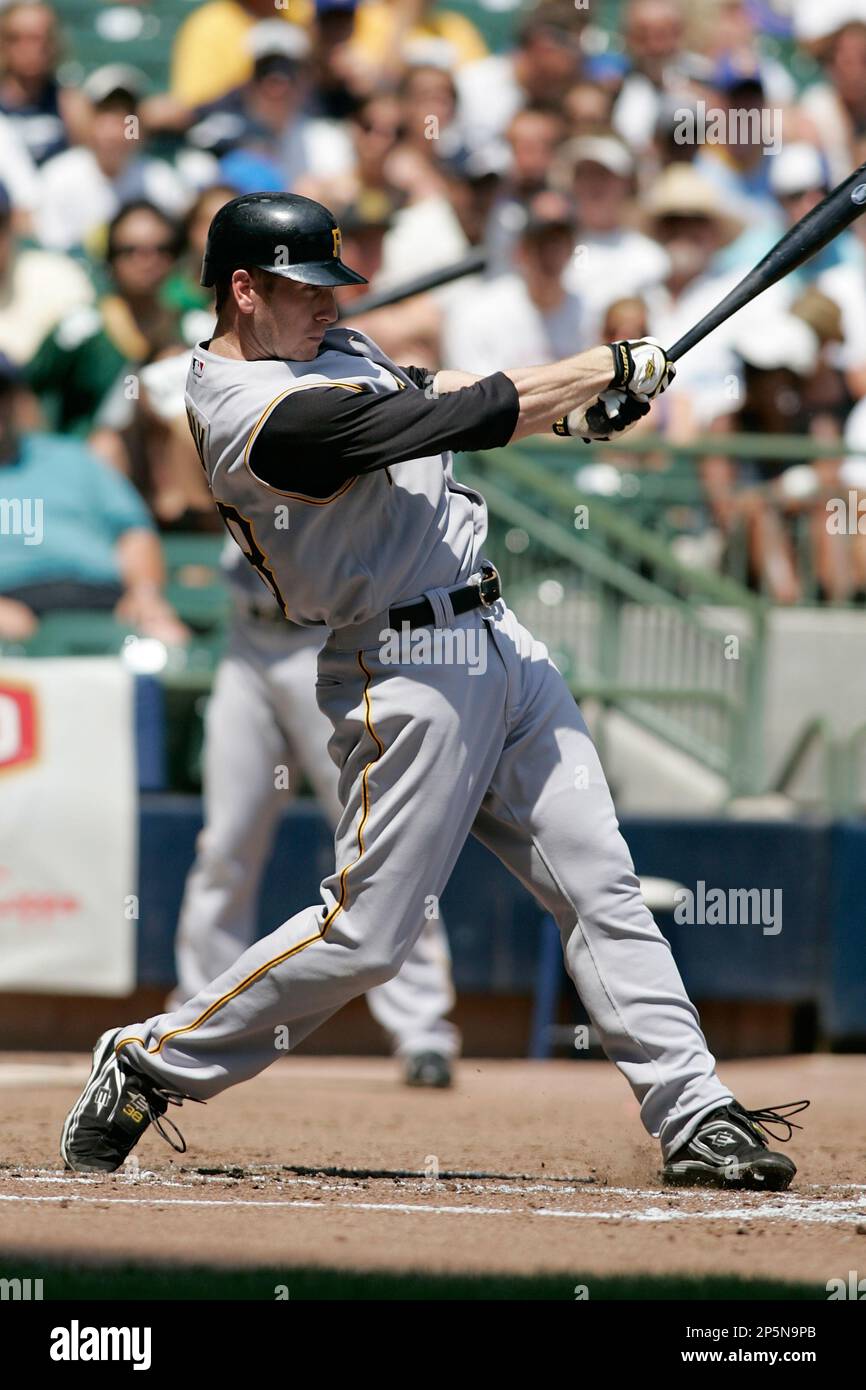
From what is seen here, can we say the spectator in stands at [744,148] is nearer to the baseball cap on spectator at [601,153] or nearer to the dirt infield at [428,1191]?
the baseball cap on spectator at [601,153]

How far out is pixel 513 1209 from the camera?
394cm

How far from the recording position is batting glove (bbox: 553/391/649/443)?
3902mm

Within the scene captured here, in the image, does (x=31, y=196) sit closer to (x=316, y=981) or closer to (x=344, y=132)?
(x=344, y=132)

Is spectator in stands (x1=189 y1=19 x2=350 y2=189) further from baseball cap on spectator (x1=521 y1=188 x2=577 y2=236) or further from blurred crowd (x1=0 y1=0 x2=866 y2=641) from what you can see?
baseball cap on spectator (x1=521 y1=188 x2=577 y2=236)

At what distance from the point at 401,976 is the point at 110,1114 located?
2.07 meters

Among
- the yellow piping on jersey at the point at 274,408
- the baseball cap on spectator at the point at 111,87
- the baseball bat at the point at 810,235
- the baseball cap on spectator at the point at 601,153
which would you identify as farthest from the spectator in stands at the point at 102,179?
the yellow piping on jersey at the point at 274,408

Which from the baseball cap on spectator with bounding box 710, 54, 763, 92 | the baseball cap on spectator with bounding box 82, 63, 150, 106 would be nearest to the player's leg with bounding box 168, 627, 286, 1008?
the baseball cap on spectator with bounding box 82, 63, 150, 106

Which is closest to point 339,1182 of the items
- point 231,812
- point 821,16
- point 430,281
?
point 231,812

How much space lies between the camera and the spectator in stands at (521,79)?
31.6 ft

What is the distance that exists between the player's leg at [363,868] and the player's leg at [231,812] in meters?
2.18

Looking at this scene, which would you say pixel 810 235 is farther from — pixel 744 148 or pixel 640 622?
pixel 744 148

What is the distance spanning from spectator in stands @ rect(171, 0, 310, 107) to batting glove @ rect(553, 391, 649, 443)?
620 centimetres
